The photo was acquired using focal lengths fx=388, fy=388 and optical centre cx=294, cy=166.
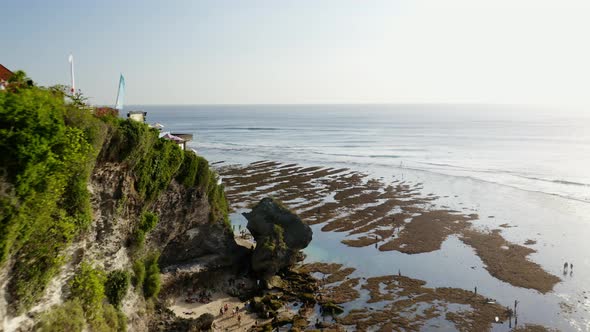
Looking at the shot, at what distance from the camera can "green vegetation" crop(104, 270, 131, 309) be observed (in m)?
22.8

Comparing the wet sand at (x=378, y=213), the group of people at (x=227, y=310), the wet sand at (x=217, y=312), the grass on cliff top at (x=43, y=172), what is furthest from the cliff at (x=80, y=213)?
the wet sand at (x=378, y=213)

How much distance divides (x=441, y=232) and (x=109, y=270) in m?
43.8

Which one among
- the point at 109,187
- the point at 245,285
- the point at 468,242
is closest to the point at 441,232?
the point at 468,242

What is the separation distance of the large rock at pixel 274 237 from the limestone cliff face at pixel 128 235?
3.20 metres

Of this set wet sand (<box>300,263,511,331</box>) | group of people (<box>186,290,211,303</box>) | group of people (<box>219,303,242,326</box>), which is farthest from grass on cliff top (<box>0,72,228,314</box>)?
wet sand (<box>300,263,511,331</box>)

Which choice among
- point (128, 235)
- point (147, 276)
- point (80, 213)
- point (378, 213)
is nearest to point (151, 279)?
point (147, 276)

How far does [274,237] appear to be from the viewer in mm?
38562

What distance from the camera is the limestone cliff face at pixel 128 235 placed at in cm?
1870

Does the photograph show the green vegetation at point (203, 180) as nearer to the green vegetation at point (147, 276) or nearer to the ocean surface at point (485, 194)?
the green vegetation at point (147, 276)

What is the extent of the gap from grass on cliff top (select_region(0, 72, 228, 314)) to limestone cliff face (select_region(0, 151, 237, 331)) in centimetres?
69

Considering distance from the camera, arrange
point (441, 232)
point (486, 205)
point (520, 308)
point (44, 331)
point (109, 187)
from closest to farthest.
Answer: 1. point (44, 331)
2. point (109, 187)
3. point (520, 308)
4. point (441, 232)
5. point (486, 205)

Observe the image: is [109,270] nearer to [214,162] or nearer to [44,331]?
[44,331]

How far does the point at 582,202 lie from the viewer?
68.2 m

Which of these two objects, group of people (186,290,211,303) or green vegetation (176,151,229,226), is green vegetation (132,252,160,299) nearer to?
group of people (186,290,211,303)
